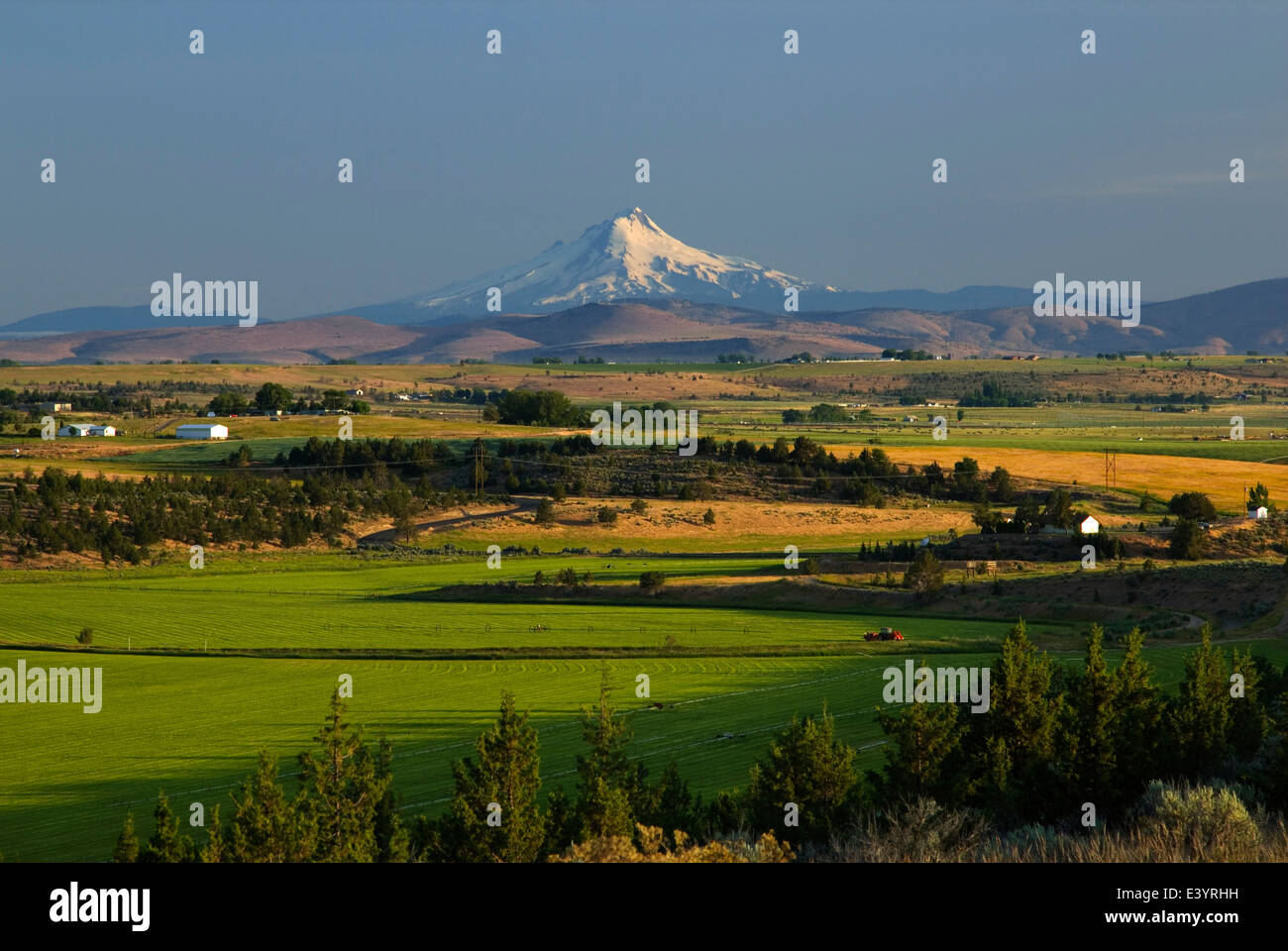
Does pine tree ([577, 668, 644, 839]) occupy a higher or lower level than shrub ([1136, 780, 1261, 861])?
lower

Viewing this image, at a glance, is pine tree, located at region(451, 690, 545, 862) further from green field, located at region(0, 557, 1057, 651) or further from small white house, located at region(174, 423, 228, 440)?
small white house, located at region(174, 423, 228, 440)

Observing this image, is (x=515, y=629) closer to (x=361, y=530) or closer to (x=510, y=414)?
(x=361, y=530)

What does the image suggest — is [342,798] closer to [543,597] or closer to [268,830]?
[268,830]

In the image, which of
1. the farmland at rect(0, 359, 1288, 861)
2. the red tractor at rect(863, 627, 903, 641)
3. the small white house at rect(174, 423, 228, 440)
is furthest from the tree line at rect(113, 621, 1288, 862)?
the small white house at rect(174, 423, 228, 440)

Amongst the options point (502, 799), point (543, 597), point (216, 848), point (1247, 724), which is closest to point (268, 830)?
point (216, 848)

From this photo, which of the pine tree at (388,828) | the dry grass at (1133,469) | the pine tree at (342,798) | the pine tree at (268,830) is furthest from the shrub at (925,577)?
the pine tree at (268,830)
